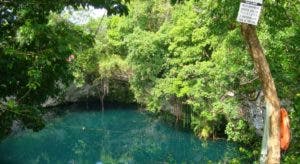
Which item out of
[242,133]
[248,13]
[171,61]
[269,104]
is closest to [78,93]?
[171,61]

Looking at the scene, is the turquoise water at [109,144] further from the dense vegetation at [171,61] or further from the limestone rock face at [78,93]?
the limestone rock face at [78,93]

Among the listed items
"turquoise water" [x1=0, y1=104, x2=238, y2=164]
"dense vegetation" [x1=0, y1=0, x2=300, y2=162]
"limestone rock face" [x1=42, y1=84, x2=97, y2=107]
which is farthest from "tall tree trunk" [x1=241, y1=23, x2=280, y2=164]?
"limestone rock face" [x1=42, y1=84, x2=97, y2=107]

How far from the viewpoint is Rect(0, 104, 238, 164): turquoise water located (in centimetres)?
1695

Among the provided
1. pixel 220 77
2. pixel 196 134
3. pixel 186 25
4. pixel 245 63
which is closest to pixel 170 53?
pixel 186 25

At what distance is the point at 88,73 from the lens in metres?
25.4

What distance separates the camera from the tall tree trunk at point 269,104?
419cm

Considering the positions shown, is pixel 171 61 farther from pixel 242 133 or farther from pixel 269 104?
pixel 269 104

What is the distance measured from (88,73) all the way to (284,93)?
18.3 metres

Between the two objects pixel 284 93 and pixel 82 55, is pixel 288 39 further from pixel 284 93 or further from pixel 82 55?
pixel 82 55

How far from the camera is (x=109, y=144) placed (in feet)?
64.9

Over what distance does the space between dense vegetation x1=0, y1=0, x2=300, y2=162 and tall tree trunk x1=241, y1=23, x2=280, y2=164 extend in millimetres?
468

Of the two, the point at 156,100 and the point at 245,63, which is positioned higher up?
the point at 245,63

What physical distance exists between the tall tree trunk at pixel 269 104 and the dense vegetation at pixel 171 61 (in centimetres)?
47

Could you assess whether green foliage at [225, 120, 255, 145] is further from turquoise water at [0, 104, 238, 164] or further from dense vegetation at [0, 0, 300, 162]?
turquoise water at [0, 104, 238, 164]
